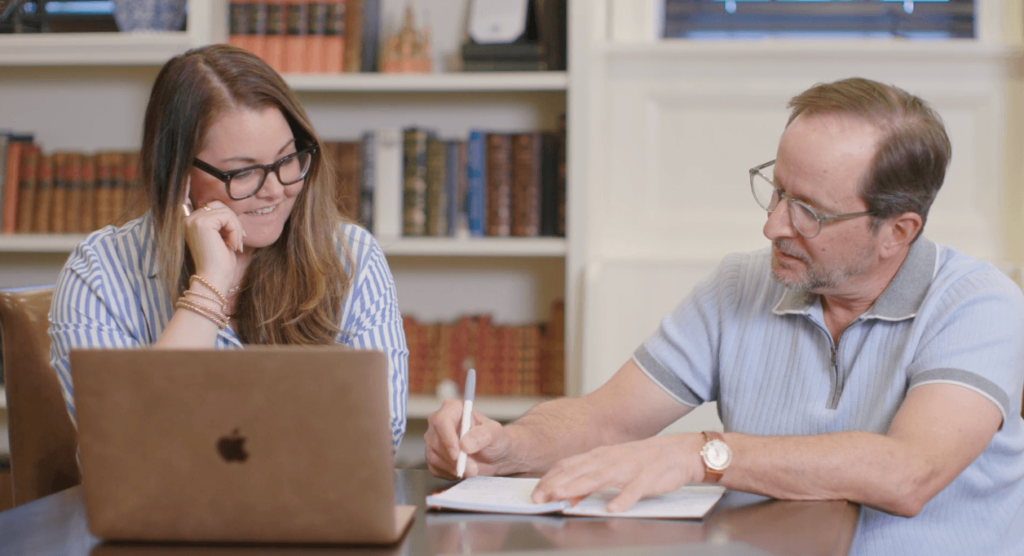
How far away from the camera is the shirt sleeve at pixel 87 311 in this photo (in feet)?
4.45

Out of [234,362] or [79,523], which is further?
[79,523]

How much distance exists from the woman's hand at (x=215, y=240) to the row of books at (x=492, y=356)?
107 centimetres

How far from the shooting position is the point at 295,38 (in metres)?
2.39

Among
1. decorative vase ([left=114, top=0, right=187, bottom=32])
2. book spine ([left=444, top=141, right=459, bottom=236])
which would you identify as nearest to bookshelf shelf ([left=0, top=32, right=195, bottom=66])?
decorative vase ([left=114, top=0, right=187, bottom=32])

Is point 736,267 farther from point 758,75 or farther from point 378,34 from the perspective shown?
point 378,34

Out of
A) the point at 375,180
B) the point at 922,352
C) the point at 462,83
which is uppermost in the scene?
the point at 462,83

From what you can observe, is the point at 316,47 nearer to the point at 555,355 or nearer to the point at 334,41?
the point at 334,41

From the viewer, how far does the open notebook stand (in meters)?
0.93

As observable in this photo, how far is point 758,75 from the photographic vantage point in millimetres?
2412

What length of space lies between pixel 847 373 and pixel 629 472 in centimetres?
48

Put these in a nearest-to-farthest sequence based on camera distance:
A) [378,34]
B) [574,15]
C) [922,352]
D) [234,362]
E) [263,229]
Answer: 1. [234,362]
2. [922,352]
3. [263,229]
4. [574,15]
5. [378,34]

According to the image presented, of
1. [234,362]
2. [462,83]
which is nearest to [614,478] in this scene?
[234,362]

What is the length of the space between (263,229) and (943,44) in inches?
70.3

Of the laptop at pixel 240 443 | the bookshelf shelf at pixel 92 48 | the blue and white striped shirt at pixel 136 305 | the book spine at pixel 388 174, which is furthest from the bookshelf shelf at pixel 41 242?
the laptop at pixel 240 443
